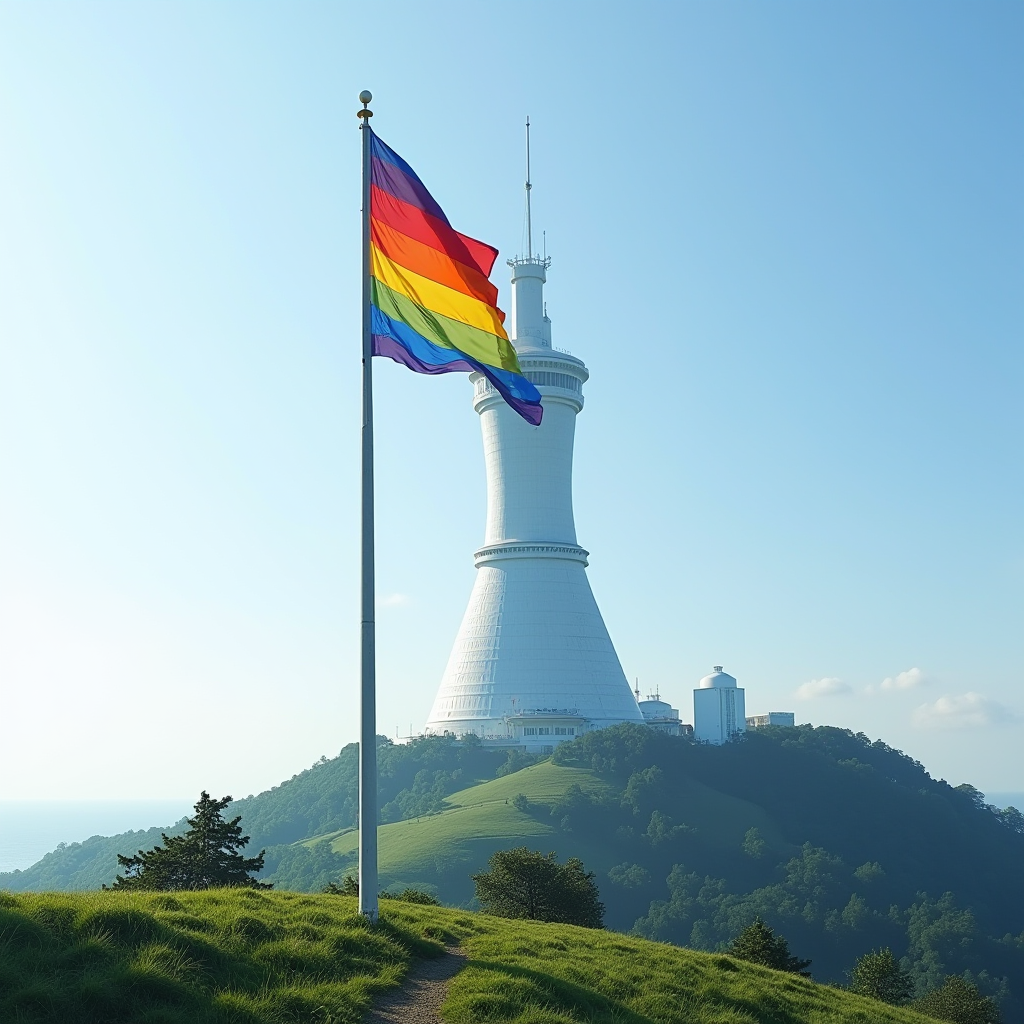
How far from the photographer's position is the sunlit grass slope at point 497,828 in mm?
73500

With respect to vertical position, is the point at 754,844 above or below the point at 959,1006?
above

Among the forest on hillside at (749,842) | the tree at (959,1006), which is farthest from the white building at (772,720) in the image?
the tree at (959,1006)

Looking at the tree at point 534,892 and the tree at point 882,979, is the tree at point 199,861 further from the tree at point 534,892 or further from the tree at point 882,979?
the tree at point 882,979

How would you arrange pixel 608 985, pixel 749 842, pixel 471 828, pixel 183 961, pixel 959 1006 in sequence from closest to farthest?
1. pixel 183 961
2. pixel 608 985
3. pixel 959 1006
4. pixel 471 828
5. pixel 749 842

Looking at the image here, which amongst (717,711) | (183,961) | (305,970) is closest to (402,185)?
(305,970)

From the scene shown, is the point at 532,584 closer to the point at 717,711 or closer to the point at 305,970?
the point at 717,711

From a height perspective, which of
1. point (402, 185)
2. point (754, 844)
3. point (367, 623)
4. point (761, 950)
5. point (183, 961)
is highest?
point (402, 185)

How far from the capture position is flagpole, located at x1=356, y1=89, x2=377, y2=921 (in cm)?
1238

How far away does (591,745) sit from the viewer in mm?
89938

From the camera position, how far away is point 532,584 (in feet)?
254

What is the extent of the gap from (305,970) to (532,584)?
67436 mm

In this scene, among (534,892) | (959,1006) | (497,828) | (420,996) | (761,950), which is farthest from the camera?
(497,828)

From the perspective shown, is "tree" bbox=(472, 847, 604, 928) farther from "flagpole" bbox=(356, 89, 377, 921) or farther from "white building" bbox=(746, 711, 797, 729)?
"white building" bbox=(746, 711, 797, 729)

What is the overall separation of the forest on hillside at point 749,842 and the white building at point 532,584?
6.18 m
